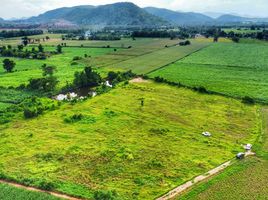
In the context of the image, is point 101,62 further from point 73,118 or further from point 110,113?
point 73,118

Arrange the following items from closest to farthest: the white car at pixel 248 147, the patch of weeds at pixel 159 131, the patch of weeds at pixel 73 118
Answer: the white car at pixel 248 147
the patch of weeds at pixel 159 131
the patch of weeds at pixel 73 118

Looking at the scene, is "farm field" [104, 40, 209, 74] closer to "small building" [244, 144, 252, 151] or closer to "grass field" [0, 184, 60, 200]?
"small building" [244, 144, 252, 151]

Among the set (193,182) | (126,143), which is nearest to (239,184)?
(193,182)

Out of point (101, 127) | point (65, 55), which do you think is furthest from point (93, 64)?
point (101, 127)

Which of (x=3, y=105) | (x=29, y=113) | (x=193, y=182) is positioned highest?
(x=29, y=113)

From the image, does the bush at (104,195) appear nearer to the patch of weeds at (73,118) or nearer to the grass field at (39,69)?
the patch of weeds at (73,118)

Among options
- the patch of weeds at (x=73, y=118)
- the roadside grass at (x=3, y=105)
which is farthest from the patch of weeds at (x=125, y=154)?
the roadside grass at (x=3, y=105)
